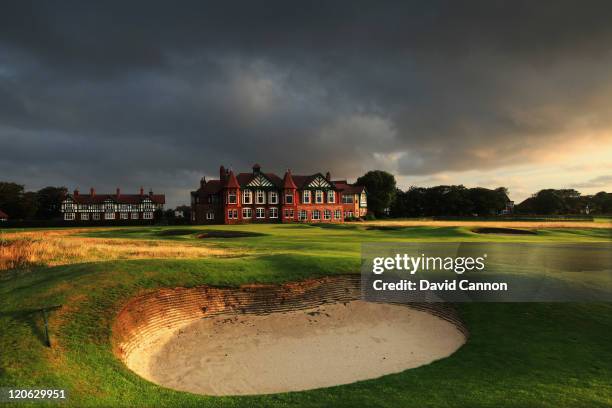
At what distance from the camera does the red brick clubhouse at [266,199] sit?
237ft

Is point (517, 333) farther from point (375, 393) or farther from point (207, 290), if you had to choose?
point (207, 290)

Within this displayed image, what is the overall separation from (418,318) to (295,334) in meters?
5.10

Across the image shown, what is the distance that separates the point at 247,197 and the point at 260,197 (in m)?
2.80

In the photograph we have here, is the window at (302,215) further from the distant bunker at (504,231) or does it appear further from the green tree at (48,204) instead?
the green tree at (48,204)

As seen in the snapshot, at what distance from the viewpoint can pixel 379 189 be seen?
342 ft

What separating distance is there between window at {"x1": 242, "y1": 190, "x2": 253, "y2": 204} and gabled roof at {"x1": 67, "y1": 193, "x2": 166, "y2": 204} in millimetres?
50661

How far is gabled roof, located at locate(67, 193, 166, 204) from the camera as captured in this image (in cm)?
10225

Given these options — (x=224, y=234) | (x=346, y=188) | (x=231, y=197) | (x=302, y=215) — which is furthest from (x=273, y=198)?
(x=224, y=234)

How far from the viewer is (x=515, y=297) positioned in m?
13.4

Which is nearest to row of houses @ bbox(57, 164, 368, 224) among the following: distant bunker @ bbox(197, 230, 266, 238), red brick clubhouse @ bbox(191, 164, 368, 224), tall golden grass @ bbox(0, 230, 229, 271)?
red brick clubhouse @ bbox(191, 164, 368, 224)

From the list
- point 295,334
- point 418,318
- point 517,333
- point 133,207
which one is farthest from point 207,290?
point 133,207

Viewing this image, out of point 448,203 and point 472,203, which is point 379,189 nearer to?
point 448,203

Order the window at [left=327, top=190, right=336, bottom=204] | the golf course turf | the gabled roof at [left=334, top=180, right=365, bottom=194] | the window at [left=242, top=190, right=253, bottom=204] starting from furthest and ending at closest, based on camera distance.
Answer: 1. the gabled roof at [left=334, top=180, right=365, bottom=194]
2. the window at [left=327, top=190, right=336, bottom=204]
3. the window at [left=242, top=190, right=253, bottom=204]
4. the golf course turf

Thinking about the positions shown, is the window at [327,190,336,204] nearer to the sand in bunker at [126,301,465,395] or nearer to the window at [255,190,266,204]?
the window at [255,190,266,204]
